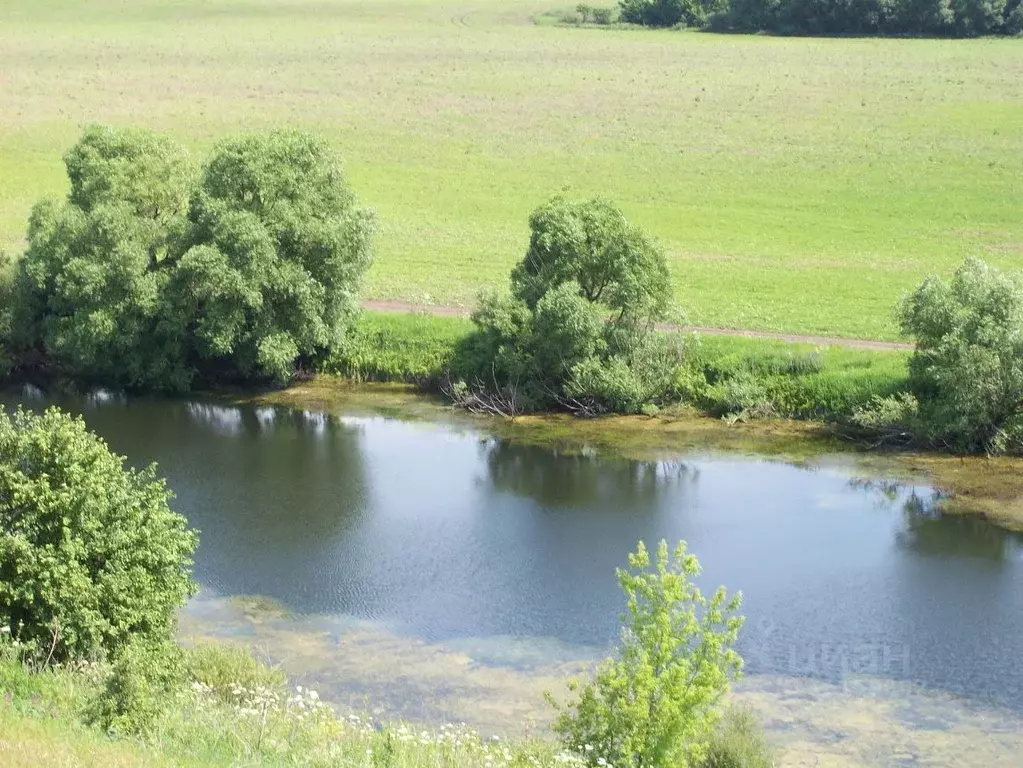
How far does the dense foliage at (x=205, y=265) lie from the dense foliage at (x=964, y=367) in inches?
739

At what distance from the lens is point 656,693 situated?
789 inches

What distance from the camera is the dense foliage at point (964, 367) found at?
39.9m

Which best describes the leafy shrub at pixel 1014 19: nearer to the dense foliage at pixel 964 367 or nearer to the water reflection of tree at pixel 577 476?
the dense foliage at pixel 964 367

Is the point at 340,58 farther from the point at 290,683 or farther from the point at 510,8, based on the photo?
the point at 290,683

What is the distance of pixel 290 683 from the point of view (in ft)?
92.0

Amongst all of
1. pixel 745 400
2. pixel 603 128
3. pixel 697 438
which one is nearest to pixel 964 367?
pixel 745 400

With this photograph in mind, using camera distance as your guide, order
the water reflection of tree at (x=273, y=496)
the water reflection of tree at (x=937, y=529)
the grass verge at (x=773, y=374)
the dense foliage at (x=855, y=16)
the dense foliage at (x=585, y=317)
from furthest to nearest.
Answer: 1. the dense foliage at (x=855, y=16)
2. the dense foliage at (x=585, y=317)
3. the grass verge at (x=773, y=374)
4. the water reflection of tree at (x=937, y=529)
5. the water reflection of tree at (x=273, y=496)

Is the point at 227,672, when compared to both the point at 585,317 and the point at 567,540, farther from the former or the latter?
the point at 585,317

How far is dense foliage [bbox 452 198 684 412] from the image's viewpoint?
146 feet

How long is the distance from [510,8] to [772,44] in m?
31.9

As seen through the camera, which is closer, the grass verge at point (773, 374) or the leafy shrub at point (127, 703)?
the leafy shrub at point (127, 703)

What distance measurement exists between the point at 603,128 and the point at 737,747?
68165 millimetres

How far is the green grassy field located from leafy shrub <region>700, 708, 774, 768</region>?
28.9 meters

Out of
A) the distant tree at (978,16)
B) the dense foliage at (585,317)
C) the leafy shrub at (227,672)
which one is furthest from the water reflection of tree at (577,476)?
the distant tree at (978,16)
